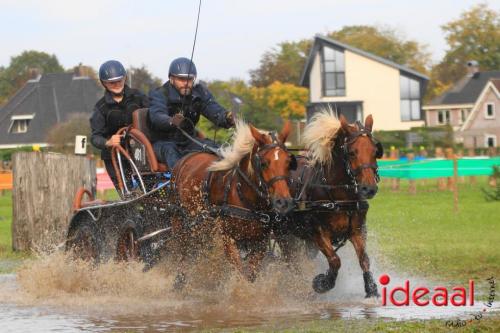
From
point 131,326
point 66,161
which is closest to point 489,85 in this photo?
point 66,161

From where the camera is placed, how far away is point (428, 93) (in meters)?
118

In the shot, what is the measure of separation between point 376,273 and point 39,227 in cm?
637

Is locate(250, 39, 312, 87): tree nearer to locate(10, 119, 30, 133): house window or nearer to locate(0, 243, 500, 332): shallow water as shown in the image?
locate(10, 119, 30, 133): house window

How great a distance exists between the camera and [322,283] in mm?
11422

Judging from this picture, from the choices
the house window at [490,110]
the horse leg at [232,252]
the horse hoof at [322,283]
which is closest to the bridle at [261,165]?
the horse leg at [232,252]

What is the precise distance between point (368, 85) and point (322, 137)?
78508 mm

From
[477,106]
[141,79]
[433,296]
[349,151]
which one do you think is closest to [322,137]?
[349,151]

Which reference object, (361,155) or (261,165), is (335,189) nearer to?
(361,155)

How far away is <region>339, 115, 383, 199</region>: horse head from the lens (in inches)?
435

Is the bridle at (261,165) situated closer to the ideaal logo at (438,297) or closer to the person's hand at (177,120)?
the ideaal logo at (438,297)

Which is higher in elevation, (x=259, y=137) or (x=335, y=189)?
(x=259, y=137)

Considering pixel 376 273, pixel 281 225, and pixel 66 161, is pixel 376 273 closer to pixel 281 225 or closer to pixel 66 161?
pixel 281 225

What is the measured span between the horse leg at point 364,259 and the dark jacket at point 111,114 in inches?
150

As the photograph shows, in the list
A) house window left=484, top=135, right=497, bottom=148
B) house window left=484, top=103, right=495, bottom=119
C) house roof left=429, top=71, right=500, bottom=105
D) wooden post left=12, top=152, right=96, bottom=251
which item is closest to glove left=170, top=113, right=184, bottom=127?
wooden post left=12, top=152, right=96, bottom=251
